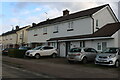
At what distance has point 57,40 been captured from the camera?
90.7 feet

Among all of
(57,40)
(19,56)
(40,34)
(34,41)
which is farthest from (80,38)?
(34,41)

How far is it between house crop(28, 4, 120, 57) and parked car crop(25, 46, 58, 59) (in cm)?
214

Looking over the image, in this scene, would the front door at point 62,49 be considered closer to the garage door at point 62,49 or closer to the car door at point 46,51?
the garage door at point 62,49

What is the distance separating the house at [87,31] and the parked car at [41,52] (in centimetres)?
214

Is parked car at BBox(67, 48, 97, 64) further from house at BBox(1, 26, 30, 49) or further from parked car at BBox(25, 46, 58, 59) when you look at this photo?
house at BBox(1, 26, 30, 49)

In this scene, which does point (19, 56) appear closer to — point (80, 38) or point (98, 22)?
point (80, 38)

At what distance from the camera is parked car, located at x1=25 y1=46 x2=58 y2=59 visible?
79.2 ft

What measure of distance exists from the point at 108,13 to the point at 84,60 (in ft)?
35.6

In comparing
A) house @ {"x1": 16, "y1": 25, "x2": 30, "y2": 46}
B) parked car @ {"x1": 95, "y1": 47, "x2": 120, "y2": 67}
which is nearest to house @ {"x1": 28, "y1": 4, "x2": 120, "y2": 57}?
parked car @ {"x1": 95, "y1": 47, "x2": 120, "y2": 67}

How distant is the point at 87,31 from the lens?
23.9 metres

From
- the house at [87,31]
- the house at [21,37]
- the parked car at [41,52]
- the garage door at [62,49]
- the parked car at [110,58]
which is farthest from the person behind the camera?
the house at [21,37]

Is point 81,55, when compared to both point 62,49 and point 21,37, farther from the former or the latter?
point 21,37

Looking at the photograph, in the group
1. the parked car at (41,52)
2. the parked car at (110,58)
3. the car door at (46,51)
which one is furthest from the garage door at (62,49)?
the parked car at (110,58)

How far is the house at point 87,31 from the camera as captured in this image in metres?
20.8
